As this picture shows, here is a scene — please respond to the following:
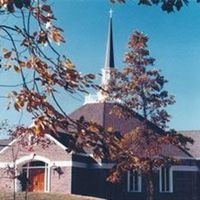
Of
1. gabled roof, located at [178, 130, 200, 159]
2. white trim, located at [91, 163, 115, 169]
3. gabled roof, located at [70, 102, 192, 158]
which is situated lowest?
white trim, located at [91, 163, 115, 169]

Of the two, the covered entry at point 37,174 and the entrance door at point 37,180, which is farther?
the entrance door at point 37,180

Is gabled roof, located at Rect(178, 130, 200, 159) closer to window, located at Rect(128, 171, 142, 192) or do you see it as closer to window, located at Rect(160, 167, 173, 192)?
window, located at Rect(160, 167, 173, 192)

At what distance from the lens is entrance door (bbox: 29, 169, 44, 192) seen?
→ 33031 millimetres

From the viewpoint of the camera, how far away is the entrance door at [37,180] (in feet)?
108

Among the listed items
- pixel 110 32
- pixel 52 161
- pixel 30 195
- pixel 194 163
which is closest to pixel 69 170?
pixel 52 161

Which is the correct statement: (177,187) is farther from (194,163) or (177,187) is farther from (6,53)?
(6,53)

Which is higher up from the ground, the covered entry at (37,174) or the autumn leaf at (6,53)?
the autumn leaf at (6,53)

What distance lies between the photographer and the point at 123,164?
77.0 feet

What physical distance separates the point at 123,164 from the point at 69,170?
8.64 meters

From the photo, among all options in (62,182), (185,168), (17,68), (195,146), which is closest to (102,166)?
(62,182)

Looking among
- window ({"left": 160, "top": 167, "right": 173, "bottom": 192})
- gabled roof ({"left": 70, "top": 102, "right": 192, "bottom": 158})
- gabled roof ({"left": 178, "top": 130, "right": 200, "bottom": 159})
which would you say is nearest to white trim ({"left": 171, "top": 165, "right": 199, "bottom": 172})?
window ({"left": 160, "top": 167, "right": 173, "bottom": 192})

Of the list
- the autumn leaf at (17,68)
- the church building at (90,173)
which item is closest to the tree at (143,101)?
the church building at (90,173)

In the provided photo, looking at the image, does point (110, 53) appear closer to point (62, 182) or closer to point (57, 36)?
point (62, 182)

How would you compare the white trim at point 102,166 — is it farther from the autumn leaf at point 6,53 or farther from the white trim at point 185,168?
the autumn leaf at point 6,53
